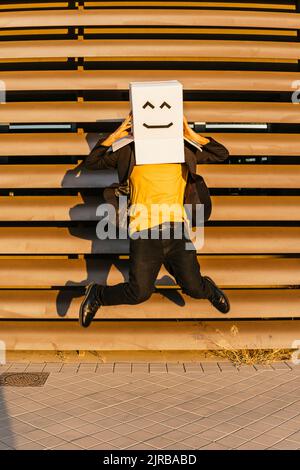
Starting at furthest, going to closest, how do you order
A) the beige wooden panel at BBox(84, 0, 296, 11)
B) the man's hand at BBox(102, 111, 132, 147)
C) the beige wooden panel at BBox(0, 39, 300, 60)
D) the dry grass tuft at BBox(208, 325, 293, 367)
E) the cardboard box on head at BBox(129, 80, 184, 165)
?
the beige wooden panel at BBox(84, 0, 296, 11) → the beige wooden panel at BBox(0, 39, 300, 60) → the dry grass tuft at BBox(208, 325, 293, 367) → the man's hand at BBox(102, 111, 132, 147) → the cardboard box on head at BBox(129, 80, 184, 165)

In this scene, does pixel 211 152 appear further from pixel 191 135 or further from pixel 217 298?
pixel 217 298

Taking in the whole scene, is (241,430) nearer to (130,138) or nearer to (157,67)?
(130,138)

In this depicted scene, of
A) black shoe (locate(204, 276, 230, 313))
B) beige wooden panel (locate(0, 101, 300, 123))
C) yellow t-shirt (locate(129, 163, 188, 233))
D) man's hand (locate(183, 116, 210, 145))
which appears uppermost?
beige wooden panel (locate(0, 101, 300, 123))

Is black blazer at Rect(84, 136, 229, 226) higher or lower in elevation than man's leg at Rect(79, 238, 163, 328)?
higher

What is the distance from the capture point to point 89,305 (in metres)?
4.67

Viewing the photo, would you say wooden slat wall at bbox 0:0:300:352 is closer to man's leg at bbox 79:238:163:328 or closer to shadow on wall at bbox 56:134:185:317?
shadow on wall at bbox 56:134:185:317

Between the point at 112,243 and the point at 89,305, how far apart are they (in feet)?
2.95

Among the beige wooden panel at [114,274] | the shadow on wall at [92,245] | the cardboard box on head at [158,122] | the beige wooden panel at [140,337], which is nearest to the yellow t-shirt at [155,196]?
the cardboard box on head at [158,122]

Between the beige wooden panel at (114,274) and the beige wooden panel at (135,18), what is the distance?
2.43 m

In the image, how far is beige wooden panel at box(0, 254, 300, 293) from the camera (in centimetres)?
539

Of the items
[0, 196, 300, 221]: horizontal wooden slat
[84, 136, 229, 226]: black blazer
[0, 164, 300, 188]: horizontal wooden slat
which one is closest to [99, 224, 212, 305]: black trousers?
[84, 136, 229, 226]: black blazer

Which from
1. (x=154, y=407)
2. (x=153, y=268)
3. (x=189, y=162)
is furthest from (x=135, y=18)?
(x=154, y=407)

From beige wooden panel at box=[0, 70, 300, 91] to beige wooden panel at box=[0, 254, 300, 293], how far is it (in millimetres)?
1767
